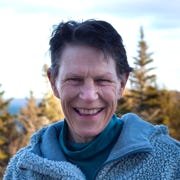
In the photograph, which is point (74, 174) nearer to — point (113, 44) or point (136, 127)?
point (136, 127)

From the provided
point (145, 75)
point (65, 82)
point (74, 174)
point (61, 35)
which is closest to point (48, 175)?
point (74, 174)

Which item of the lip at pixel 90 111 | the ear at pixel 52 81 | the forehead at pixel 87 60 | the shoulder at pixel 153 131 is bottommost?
the shoulder at pixel 153 131

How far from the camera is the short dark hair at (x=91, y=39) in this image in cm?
270

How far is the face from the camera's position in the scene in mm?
2654

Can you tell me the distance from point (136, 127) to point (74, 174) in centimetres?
43

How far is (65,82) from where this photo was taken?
107 inches

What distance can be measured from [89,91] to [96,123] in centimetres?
19

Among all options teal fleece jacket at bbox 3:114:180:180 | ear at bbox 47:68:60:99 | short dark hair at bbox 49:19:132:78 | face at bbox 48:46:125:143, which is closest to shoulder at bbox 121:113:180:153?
teal fleece jacket at bbox 3:114:180:180

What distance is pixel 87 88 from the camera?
8.73 ft

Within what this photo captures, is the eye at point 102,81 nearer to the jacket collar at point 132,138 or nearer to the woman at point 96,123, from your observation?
the woman at point 96,123

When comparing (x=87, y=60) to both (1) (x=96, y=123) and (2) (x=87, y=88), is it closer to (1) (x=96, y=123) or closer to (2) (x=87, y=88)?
(2) (x=87, y=88)

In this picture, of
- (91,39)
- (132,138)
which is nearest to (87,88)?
(91,39)

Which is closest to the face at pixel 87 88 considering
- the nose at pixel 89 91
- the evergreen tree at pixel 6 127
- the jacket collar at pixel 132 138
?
the nose at pixel 89 91

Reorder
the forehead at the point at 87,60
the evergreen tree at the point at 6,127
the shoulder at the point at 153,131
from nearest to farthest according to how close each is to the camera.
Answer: the forehead at the point at 87,60 → the shoulder at the point at 153,131 → the evergreen tree at the point at 6,127
